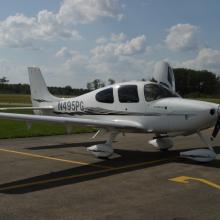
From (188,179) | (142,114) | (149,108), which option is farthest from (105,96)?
(188,179)

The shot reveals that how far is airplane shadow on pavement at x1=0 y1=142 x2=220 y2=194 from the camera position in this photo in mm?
7281

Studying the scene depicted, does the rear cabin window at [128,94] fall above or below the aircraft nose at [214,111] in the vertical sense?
above

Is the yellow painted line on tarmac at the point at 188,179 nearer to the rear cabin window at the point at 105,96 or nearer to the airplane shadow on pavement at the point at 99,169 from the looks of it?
the airplane shadow on pavement at the point at 99,169

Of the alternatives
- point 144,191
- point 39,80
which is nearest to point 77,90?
point 39,80

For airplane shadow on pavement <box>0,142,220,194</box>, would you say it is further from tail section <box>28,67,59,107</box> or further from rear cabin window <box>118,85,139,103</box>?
tail section <box>28,67,59,107</box>

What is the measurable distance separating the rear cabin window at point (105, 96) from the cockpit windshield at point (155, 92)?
47.5 inches

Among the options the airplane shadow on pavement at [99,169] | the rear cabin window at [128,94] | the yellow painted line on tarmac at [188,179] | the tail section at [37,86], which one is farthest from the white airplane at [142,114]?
the tail section at [37,86]

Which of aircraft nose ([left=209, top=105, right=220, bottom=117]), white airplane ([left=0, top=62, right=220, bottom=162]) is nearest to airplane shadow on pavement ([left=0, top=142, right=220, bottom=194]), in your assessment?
white airplane ([left=0, top=62, right=220, bottom=162])

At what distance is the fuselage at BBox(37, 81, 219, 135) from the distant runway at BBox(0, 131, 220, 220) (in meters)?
1.04

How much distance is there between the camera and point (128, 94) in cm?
1105

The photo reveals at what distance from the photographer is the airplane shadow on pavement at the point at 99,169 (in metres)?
7.28

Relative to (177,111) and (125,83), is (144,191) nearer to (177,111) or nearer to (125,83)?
(177,111)

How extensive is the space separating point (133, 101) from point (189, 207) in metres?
5.30

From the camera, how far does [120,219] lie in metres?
5.33
